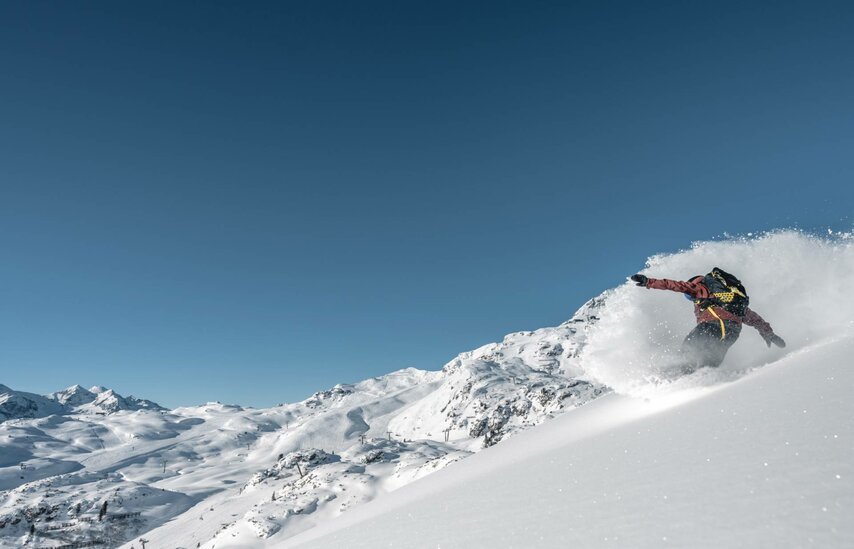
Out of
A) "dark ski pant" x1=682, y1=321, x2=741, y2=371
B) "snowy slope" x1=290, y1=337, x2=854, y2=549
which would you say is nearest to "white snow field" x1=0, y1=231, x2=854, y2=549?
"snowy slope" x1=290, y1=337, x2=854, y2=549

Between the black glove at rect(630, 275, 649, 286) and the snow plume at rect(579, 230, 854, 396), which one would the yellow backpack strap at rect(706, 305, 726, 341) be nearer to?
the snow plume at rect(579, 230, 854, 396)

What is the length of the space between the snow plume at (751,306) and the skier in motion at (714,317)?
300 mm

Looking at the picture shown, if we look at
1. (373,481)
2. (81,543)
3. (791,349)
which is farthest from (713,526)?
(81,543)

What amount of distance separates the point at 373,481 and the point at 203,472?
147611 mm

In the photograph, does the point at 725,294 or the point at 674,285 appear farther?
the point at 674,285

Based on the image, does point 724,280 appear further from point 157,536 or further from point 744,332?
point 157,536

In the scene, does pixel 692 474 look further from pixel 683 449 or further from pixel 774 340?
pixel 774 340

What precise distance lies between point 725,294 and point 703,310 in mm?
504

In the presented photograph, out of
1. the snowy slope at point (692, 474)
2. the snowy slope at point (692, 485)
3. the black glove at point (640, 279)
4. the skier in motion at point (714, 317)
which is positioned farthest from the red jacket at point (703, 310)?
the snowy slope at point (692, 485)

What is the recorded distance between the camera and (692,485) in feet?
9.25

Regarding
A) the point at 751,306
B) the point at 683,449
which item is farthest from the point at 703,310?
the point at 683,449

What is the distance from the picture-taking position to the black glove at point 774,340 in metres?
8.17

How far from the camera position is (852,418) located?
10.0 feet

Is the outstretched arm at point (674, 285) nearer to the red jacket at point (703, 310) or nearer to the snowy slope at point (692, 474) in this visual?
the red jacket at point (703, 310)
